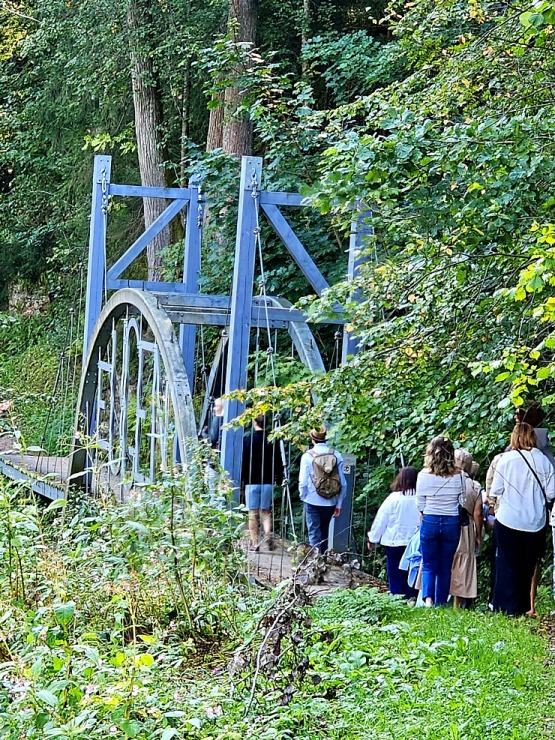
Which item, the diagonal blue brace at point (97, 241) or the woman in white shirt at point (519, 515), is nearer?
the woman in white shirt at point (519, 515)

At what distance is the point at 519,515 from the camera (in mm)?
7809

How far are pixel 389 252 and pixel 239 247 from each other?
8.26ft

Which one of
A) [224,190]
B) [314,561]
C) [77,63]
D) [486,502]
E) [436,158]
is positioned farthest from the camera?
[77,63]

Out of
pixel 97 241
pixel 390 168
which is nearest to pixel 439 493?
pixel 390 168

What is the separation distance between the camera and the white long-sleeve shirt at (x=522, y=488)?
7.71 metres

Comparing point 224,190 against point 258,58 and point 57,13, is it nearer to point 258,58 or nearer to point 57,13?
point 258,58

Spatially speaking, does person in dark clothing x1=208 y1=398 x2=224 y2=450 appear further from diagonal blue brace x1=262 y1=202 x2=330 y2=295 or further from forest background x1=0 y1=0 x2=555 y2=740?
diagonal blue brace x1=262 y1=202 x2=330 y2=295

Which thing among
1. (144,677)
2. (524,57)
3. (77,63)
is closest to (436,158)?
(524,57)

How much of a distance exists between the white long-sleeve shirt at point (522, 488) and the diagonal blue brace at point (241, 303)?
3.25m

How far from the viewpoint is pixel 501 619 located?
7512 mm

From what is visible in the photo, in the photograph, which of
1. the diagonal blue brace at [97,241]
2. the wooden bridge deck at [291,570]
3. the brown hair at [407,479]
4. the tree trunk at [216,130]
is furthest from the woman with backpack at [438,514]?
the tree trunk at [216,130]


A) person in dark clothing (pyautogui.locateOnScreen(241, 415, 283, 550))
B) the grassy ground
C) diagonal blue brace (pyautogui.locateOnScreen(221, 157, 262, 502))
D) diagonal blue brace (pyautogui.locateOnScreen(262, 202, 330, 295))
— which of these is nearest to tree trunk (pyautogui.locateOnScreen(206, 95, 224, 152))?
diagonal blue brace (pyautogui.locateOnScreen(262, 202, 330, 295))

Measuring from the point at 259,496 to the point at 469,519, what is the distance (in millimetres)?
3238

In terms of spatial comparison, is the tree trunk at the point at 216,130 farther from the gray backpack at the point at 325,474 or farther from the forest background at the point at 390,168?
the gray backpack at the point at 325,474
